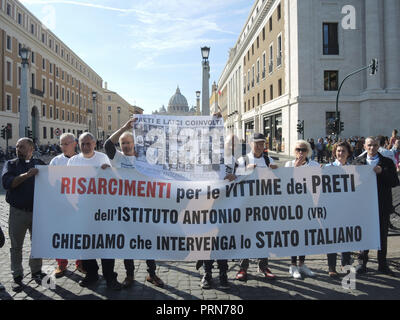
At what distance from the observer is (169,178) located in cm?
441

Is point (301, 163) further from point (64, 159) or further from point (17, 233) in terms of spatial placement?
point (17, 233)

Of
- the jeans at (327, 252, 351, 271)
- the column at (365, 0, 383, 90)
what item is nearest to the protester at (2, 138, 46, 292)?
the jeans at (327, 252, 351, 271)

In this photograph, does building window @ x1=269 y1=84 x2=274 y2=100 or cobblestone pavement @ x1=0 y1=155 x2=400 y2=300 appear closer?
cobblestone pavement @ x1=0 y1=155 x2=400 y2=300

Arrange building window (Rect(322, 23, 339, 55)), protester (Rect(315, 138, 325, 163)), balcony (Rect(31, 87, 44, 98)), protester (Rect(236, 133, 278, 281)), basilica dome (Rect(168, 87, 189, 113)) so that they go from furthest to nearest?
basilica dome (Rect(168, 87, 189, 113)), balcony (Rect(31, 87, 44, 98)), building window (Rect(322, 23, 339, 55)), protester (Rect(315, 138, 325, 163)), protester (Rect(236, 133, 278, 281))

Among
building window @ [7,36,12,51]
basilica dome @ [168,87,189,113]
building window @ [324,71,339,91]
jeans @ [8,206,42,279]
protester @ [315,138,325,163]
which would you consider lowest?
jeans @ [8,206,42,279]

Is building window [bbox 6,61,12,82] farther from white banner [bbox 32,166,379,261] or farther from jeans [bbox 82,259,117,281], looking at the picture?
jeans [bbox 82,259,117,281]

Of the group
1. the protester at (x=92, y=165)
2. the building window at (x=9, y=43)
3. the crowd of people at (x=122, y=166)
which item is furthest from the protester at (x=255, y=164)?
the building window at (x=9, y=43)

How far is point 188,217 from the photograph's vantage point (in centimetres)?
427

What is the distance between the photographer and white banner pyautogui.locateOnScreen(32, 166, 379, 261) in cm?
422

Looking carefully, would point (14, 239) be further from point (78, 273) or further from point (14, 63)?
point (14, 63)

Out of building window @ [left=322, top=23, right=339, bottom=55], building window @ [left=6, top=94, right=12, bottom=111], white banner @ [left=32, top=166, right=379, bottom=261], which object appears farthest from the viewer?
building window @ [left=6, top=94, right=12, bottom=111]
